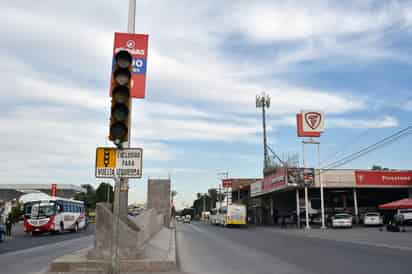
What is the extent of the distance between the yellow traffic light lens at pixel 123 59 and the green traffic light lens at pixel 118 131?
959 mm

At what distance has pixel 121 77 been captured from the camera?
685cm

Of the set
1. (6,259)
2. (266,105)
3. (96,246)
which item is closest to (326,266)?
(96,246)

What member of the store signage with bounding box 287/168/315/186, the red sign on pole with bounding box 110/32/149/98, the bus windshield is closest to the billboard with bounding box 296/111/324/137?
the store signage with bounding box 287/168/315/186

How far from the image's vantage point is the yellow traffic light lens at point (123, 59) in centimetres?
686

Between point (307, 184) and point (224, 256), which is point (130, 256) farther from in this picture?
point (307, 184)

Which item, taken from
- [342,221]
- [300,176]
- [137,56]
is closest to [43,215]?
[137,56]

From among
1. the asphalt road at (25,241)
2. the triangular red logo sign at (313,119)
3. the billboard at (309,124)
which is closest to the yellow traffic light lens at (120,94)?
the asphalt road at (25,241)

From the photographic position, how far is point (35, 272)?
1049 cm

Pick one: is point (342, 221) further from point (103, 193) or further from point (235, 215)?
point (103, 193)

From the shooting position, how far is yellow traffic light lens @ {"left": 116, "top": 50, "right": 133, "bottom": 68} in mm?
6859

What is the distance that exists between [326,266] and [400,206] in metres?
22.1

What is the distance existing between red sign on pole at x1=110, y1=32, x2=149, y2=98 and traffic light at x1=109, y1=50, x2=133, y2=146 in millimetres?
4645

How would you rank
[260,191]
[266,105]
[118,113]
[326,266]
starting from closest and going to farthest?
[118,113], [326,266], [260,191], [266,105]

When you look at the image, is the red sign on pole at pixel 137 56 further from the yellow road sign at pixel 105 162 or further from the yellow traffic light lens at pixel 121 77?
the yellow traffic light lens at pixel 121 77
